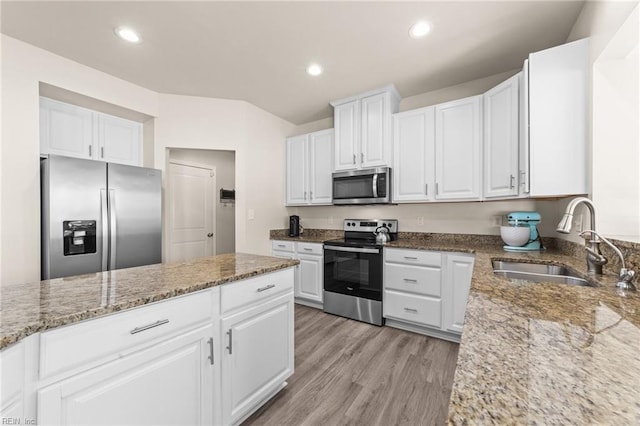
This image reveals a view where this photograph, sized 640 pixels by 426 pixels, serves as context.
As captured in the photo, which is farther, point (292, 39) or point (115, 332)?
point (292, 39)

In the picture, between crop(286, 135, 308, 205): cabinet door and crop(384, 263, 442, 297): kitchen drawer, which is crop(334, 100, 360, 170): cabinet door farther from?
crop(384, 263, 442, 297): kitchen drawer

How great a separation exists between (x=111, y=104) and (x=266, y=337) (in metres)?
2.84

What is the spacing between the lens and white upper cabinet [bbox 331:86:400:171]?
301 centimetres

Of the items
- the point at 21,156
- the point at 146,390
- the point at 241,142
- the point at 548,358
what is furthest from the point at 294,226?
the point at 548,358

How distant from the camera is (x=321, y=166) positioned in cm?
358

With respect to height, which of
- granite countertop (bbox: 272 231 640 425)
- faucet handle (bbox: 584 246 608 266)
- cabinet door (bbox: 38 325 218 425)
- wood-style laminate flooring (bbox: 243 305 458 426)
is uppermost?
faucet handle (bbox: 584 246 608 266)

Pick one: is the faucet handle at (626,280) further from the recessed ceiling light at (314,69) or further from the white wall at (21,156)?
the white wall at (21,156)

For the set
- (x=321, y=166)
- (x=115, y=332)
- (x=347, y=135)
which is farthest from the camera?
(x=321, y=166)

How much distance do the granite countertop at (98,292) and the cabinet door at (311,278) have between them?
1.63 metres

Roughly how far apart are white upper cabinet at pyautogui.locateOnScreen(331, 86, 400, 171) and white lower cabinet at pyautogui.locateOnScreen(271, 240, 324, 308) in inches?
42.3

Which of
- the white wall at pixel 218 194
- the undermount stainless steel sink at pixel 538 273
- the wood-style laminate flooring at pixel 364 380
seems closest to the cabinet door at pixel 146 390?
the wood-style laminate flooring at pixel 364 380

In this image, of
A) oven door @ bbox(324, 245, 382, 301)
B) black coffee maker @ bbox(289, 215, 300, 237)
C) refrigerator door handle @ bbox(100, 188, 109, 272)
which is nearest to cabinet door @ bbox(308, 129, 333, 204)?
black coffee maker @ bbox(289, 215, 300, 237)

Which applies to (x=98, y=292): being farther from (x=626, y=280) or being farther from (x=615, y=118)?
(x=615, y=118)

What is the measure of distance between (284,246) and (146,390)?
2.56 meters
